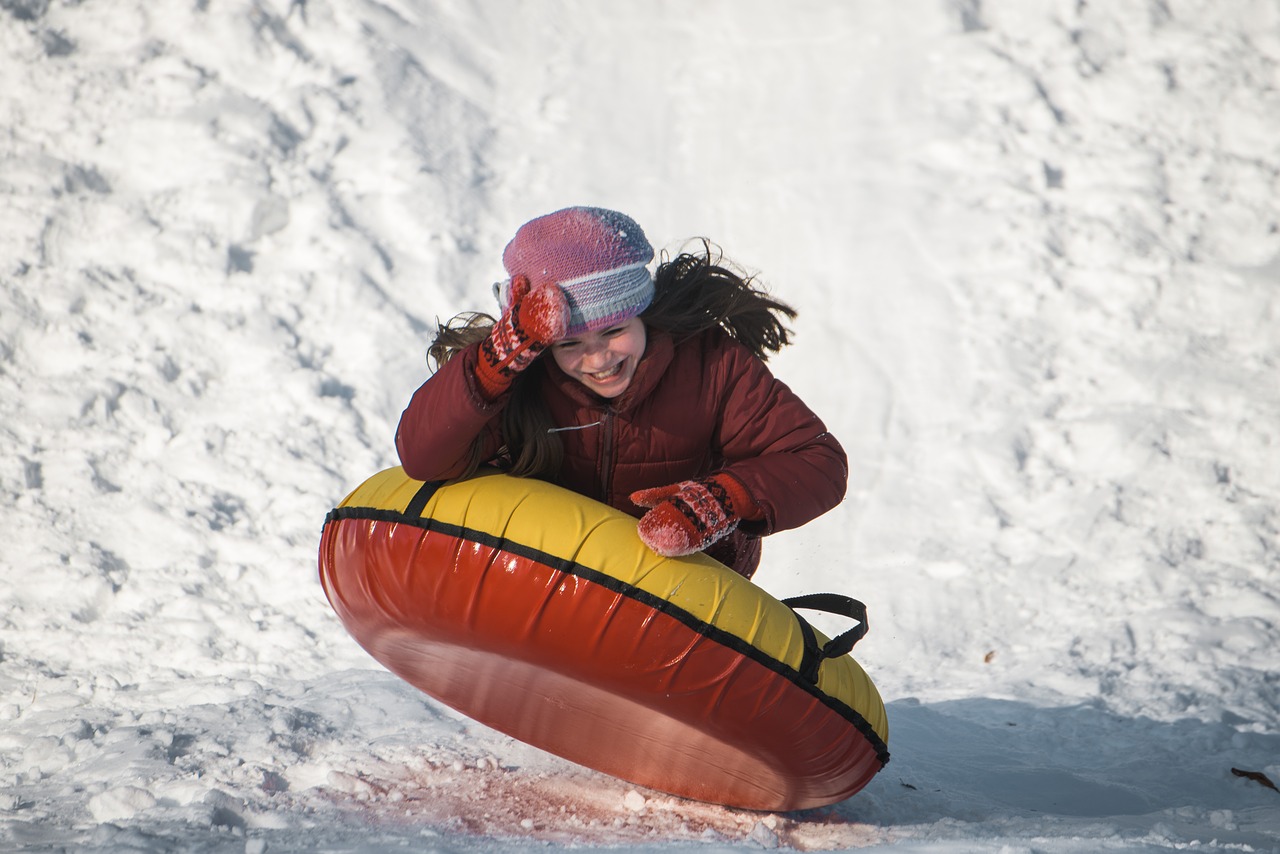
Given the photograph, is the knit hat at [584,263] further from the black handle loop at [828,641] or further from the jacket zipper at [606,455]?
the black handle loop at [828,641]

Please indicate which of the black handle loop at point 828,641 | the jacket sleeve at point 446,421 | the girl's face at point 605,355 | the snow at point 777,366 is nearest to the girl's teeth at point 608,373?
the girl's face at point 605,355

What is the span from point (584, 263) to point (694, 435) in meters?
0.56

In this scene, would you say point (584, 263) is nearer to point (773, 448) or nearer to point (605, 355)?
point (605, 355)

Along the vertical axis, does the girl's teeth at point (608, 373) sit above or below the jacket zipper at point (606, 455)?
above

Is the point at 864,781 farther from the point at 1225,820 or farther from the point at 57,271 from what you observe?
the point at 57,271

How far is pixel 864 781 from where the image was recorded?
2430 millimetres

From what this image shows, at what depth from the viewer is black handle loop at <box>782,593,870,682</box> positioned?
216 centimetres

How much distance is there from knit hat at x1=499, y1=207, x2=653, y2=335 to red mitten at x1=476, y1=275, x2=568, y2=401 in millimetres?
44

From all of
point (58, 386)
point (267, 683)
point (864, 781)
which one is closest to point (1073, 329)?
point (864, 781)

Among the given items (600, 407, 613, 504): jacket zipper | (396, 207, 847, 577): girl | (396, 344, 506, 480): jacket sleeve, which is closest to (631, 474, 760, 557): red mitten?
(396, 207, 847, 577): girl

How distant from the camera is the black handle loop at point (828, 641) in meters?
2.16

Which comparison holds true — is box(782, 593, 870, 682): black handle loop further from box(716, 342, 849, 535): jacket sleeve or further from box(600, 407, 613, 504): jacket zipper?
box(600, 407, 613, 504): jacket zipper

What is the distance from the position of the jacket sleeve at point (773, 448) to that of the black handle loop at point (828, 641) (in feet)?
0.78

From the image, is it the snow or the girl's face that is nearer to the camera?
the girl's face
